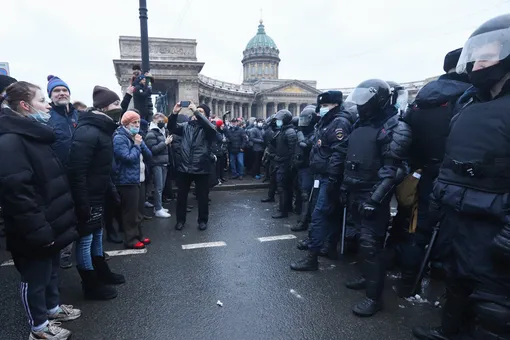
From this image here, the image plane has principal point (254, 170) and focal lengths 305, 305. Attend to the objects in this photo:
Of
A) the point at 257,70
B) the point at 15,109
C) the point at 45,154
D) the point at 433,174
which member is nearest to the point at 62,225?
the point at 45,154

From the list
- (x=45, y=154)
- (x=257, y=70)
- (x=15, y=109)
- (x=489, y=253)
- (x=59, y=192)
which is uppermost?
(x=257, y=70)

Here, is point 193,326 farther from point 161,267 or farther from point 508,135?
point 508,135

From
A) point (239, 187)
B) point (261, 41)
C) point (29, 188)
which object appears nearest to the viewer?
point (29, 188)

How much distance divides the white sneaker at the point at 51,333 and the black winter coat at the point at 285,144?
460cm

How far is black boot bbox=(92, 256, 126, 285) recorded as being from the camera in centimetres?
329

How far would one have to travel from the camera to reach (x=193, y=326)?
2693mm

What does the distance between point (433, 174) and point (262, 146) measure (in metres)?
8.02

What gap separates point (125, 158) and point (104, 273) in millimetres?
1612

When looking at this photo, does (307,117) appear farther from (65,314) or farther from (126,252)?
(65,314)

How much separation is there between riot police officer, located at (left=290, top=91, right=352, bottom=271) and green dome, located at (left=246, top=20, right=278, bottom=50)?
73.2 m

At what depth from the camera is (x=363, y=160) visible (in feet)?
10.3

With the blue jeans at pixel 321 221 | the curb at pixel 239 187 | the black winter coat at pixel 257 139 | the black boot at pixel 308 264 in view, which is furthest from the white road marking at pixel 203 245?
the black winter coat at pixel 257 139

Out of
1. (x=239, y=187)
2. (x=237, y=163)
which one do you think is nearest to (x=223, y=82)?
(x=237, y=163)

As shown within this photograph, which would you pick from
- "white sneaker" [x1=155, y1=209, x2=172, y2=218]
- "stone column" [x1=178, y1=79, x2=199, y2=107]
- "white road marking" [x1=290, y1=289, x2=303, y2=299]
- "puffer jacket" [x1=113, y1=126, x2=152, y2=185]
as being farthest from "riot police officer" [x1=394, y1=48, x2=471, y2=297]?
"stone column" [x1=178, y1=79, x2=199, y2=107]
